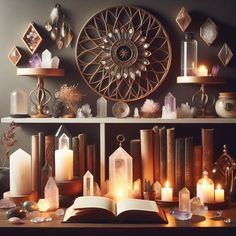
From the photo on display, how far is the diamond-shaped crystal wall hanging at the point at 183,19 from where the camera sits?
246 cm

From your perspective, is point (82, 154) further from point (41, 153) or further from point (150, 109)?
point (150, 109)

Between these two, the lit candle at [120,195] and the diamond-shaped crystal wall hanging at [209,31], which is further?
the diamond-shaped crystal wall hanging at [209,31]

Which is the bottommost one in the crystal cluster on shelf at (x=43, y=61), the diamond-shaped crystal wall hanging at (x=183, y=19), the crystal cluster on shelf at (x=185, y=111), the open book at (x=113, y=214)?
the open book at (x=113, y=214)

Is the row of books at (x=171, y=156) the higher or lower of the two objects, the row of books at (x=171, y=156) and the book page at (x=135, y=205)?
the higher

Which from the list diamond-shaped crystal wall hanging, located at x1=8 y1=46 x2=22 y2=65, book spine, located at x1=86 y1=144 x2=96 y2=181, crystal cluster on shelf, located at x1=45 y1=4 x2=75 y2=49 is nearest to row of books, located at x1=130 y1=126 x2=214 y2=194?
book spine, located at x1=86 y1=144 x2=96 y2=181

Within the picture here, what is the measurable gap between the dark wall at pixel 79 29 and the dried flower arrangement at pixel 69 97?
0.10m

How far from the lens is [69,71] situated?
2549mm

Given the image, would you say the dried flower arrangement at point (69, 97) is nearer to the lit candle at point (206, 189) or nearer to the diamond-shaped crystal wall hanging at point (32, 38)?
the diamond-shaped crystal wall hanging at point (32, 38)

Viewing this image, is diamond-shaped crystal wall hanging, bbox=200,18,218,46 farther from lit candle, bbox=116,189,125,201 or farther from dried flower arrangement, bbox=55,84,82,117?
lit candle, bbox=116,189,125,201

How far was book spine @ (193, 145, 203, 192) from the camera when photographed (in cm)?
238
